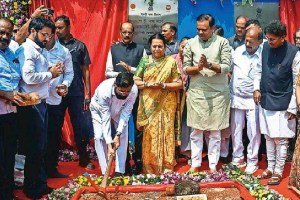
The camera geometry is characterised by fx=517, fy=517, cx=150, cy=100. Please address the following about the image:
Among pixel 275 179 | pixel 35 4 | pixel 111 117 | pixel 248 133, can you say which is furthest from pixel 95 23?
pixel 275 179

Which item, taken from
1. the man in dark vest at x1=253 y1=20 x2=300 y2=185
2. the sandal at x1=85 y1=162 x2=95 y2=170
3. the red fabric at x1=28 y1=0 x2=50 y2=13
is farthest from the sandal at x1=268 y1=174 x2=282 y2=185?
the red fabric at x1=28 y1=0 x2=50 y2=13

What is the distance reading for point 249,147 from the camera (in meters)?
6.24

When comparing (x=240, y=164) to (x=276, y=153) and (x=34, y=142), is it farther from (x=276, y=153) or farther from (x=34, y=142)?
(x=34, y=142)

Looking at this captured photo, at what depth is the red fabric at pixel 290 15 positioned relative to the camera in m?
7.48

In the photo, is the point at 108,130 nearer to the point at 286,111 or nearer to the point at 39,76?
the point at 39,76

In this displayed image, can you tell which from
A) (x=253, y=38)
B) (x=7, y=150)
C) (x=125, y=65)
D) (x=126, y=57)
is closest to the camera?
(x=7, y=150)

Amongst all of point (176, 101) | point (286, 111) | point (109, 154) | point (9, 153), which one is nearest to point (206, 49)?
point (176, 101)

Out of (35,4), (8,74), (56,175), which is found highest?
(35,4)

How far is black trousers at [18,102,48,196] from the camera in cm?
505

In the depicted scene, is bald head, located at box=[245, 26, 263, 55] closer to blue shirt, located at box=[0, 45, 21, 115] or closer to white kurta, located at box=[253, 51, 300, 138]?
white kurta, located at box=[253, 51, 300, 138]

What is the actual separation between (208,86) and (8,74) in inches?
91.9

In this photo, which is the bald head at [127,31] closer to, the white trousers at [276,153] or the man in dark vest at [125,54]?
the man in dark vest at [125,54]

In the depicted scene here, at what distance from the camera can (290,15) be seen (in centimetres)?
750

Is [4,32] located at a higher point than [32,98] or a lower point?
higher
